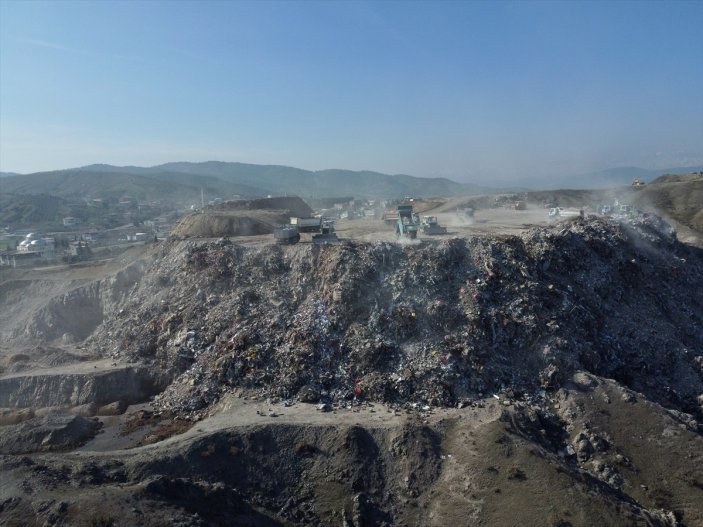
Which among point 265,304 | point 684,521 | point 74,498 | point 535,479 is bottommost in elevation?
point 684,521

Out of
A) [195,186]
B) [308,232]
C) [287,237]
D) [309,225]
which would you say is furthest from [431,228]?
[195,186]

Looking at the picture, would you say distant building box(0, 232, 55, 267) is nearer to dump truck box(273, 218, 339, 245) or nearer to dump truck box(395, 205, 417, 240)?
dump truck box(273, 218, 339, 245)

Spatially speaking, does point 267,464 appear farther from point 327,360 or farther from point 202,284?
point 202,284

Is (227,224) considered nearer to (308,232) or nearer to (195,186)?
(308,232)

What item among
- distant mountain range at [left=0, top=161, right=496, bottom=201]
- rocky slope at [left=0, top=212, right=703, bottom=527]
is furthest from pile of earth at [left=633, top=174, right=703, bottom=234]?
distant mountain range at [left=0, top=161, right=496, bottom=201]

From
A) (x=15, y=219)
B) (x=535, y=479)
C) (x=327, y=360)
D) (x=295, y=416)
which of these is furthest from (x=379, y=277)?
(x=15, y=219)

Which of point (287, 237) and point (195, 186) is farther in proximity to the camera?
point (195, 186)

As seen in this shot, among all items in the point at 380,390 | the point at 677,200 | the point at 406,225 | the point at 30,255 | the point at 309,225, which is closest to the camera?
the point at 380,390
